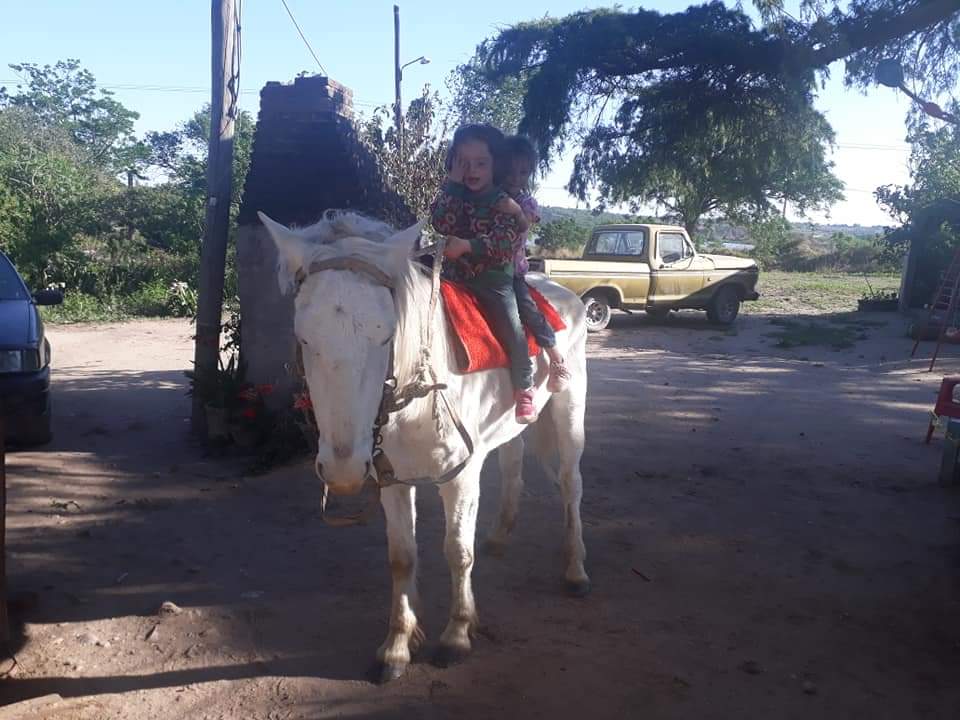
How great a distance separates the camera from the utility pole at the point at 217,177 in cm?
657

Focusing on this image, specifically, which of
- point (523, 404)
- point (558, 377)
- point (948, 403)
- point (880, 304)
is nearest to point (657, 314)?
point (880, 304)

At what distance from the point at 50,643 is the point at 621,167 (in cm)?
684

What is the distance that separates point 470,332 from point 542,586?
169 cm

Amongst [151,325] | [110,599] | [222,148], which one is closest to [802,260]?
[151,325]

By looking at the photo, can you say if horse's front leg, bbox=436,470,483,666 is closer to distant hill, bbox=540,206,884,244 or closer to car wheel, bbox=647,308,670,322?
distant hill, bbox=540,206,884,244

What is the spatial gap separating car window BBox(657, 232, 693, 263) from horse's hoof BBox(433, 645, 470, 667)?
13510 millimetres

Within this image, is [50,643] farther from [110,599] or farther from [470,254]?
[470,254]

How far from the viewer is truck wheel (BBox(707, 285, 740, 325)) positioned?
16.2 metres

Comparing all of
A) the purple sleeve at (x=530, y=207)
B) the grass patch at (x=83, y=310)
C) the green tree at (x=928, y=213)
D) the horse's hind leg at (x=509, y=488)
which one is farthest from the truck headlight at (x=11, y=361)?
the green tree at (x=928, y=213)

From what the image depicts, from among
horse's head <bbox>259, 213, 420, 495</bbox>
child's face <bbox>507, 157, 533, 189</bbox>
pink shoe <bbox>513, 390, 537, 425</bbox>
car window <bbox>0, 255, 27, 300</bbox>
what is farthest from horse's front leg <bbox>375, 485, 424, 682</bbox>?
car window <bbox>0, 255, 27, 300</bbox>

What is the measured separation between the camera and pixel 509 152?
11.9 ft

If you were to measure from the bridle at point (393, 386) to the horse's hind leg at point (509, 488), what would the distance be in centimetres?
150

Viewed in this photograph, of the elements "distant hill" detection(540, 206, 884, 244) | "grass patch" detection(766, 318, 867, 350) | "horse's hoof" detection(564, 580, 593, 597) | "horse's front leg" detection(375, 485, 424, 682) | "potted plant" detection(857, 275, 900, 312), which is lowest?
"horse's hoof" detection(564, 580, 593, 597)

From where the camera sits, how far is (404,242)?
2.38m
